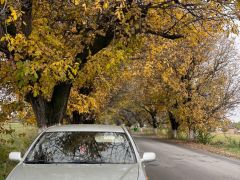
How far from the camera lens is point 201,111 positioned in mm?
33281

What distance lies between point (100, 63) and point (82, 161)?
689cm

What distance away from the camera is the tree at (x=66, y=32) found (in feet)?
36.2

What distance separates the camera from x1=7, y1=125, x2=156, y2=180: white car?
6.11 m

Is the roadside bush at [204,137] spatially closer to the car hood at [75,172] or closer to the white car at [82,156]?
the white car at [82,156]

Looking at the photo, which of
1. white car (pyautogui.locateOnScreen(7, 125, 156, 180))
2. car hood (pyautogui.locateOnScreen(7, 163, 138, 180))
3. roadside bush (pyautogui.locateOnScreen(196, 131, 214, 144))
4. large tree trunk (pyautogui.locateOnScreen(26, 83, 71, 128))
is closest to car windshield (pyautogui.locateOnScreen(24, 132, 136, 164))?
white car (pyautogui.locateOnScreen(7, 125, 156, 180))

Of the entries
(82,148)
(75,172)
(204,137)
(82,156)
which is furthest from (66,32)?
(204,137)

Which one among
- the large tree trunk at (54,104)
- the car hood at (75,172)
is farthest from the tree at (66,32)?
the car hood at (75,172)

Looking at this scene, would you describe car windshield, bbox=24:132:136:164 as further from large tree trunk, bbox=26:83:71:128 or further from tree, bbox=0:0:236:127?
large tree trunk, bbox=26:83:71:128

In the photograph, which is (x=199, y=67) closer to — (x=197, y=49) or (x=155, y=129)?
(x=197, y=49)

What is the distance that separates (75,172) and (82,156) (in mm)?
1026

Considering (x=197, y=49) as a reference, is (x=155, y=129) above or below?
below

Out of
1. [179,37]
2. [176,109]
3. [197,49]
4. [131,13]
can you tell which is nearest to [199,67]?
[197,49]

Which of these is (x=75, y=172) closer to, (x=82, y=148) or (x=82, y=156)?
(x=82, y=156)

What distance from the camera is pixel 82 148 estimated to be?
24.5ft
